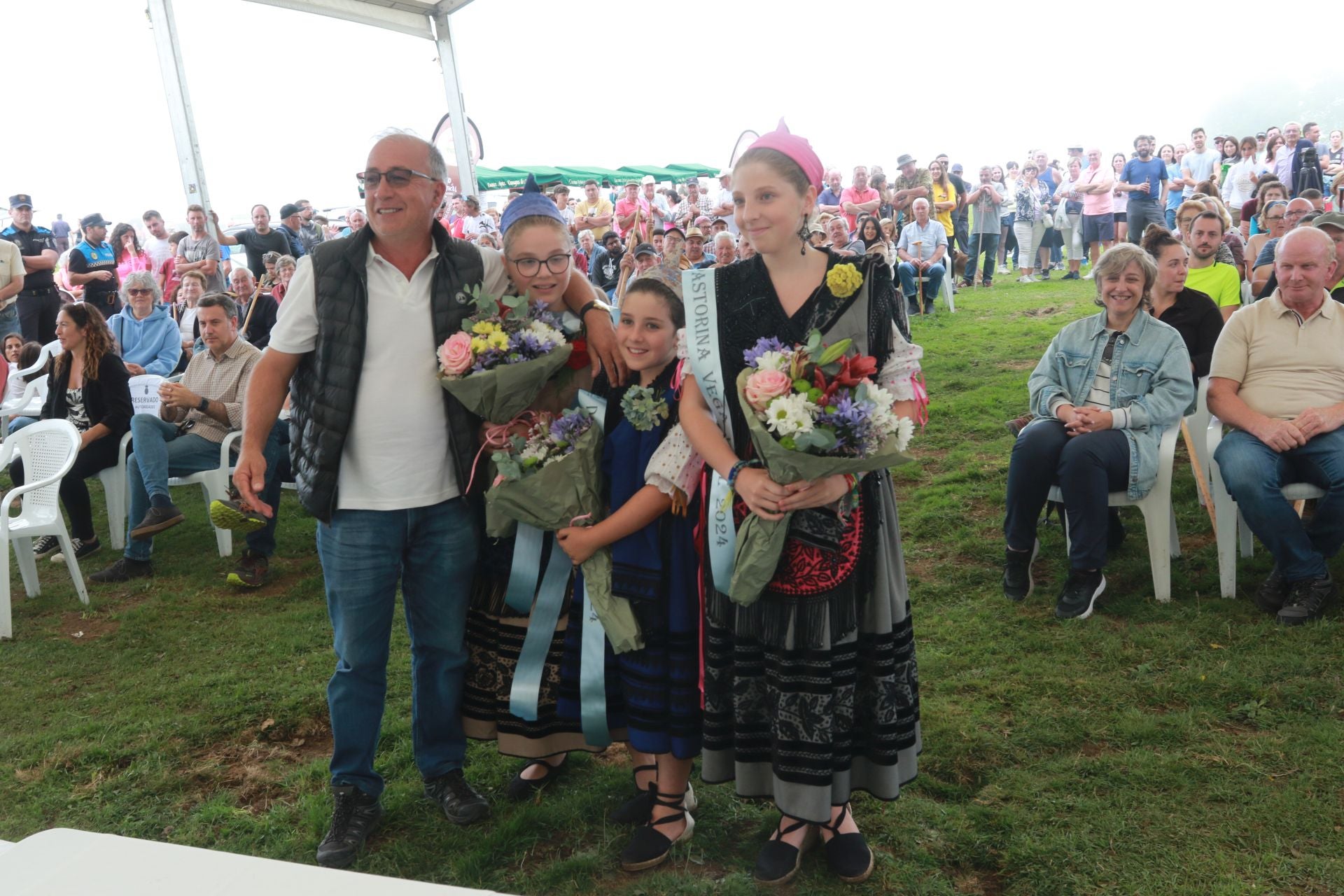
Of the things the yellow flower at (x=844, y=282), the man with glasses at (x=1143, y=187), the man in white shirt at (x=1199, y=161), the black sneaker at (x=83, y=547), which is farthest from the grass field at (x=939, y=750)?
the man in white shirt at (x=1199, y=161)

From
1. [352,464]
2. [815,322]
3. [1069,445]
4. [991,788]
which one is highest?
[815,322]

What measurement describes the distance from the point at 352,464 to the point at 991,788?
2249 mm

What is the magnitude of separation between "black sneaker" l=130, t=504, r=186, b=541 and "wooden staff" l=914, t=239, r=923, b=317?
29.8 feet

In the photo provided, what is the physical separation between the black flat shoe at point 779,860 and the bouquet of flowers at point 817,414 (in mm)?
846

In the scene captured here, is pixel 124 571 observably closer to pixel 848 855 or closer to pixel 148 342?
pixel 148 342

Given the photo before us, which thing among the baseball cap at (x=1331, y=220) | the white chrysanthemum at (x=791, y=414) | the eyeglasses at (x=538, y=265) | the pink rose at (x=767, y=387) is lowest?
the white chrysanthemum at (x=791, y=414)

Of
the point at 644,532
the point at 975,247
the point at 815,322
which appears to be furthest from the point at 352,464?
the point at 975,247

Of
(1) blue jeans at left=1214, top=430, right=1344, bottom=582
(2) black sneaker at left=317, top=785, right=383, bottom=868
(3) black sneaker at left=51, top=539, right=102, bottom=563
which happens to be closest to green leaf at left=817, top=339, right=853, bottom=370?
(2) black sneaker at left=317, top=785, right=383, bottom=868

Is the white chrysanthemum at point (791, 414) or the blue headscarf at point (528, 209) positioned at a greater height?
the blue headscarf at point (528, 209)

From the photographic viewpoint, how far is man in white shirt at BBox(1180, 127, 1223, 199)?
15.6 m

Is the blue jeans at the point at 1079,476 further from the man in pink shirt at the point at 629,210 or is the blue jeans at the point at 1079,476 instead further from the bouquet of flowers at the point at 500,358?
the man in pink shirt at the point at 629,210

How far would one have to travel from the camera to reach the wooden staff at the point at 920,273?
1249 cm

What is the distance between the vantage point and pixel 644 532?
2.84 meters

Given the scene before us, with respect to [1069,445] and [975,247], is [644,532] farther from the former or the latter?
[975,247]
